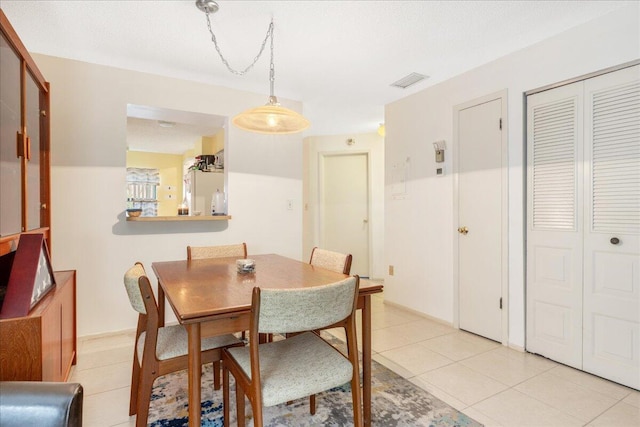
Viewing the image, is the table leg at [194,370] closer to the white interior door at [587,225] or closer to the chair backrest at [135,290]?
the chair backrest at [135,290]

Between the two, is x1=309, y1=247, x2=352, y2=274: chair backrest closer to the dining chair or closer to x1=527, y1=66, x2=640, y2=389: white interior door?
the dining chair

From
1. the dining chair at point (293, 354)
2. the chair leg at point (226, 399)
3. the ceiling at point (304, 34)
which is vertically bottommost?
the chair leg at point (226, 399)

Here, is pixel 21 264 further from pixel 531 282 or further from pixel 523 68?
pixel 523 68

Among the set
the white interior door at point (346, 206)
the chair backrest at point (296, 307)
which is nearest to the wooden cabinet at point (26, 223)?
the chair backrest at point (296, 307)

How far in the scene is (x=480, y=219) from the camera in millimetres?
2830

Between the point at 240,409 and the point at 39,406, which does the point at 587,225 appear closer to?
the point at 240,409

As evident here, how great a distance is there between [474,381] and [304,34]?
258 cm

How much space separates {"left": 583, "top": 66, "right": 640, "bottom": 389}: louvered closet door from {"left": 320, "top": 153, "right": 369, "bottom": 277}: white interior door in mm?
3236

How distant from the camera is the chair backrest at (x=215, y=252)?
249 cm

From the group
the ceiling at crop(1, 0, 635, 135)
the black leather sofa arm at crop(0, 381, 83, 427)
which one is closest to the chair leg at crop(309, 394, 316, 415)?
the black leather sofa arm at crop(0, 381, 83, 427)

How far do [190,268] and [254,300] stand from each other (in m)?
1.02

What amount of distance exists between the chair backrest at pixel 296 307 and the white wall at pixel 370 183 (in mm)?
3838

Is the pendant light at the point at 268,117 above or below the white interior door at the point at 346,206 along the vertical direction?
above

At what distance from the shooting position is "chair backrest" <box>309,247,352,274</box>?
2.03 m
